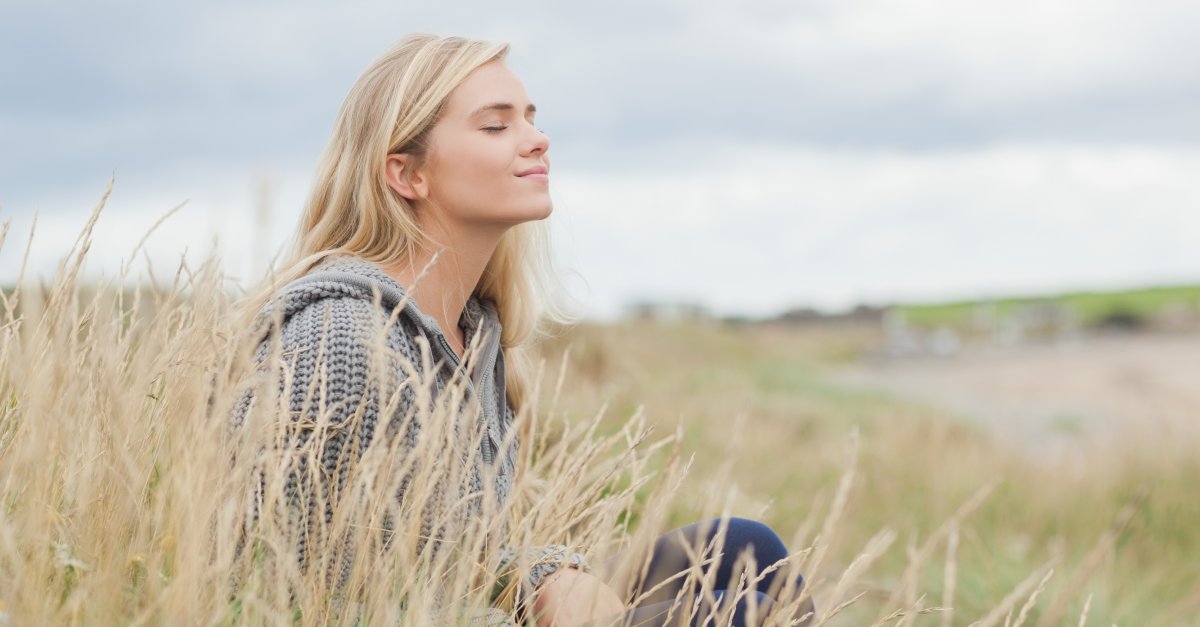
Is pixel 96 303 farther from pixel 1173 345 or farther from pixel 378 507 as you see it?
pixel 1173 345

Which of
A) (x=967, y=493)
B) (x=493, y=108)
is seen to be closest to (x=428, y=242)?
(x=493, y=108)

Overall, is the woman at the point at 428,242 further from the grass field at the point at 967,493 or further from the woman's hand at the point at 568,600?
the grass field at the point at 967,493

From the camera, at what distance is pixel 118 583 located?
1.58 metres

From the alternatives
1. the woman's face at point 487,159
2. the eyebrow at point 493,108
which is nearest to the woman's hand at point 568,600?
the woman's face at point 487,159

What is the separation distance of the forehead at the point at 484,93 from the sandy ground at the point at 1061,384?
6.79 m

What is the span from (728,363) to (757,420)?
12.9 metres

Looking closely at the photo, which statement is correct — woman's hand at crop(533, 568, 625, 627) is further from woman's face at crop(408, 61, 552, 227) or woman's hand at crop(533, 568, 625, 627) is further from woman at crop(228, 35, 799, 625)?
woman's face at crop(408, 61, 552, 227)

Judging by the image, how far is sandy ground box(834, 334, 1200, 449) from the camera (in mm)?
11985

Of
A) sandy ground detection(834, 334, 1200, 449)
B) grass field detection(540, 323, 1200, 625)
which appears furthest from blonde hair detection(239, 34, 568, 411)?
sandy ground detection(834, 334, 1200, 449)

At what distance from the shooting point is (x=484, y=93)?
2.62 meters

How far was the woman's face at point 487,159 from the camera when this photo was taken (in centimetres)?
251

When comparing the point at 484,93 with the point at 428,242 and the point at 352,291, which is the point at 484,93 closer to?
the point at 428,242

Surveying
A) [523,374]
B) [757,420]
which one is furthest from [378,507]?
[757,420]

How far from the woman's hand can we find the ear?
96cm
